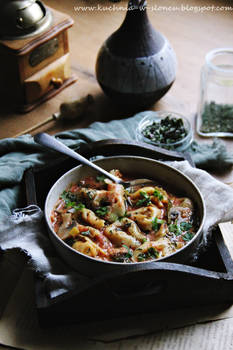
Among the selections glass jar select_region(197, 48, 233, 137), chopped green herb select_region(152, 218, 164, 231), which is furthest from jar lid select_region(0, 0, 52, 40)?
chopped green herb select_region(152, 218, 164, 231)

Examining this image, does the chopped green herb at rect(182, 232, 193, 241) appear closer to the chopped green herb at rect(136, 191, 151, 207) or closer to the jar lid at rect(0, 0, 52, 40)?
the chopped green herb at rect(136, 191, 151, 207)

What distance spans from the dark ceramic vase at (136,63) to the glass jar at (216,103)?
152 millimetres

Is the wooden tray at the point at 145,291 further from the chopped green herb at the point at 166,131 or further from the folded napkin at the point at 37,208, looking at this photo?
the chopped green herb at the point at 166,131

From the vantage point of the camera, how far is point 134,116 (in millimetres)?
2031

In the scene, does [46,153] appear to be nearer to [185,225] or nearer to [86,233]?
[86,233]

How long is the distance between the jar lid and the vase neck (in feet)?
1.08

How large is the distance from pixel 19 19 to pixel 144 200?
1011mm

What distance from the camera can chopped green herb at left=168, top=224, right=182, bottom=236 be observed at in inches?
55.1

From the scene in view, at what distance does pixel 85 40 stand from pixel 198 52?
588 mm

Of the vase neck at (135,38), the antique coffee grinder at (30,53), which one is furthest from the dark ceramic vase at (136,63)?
the antique coffee grinder at (30,53)

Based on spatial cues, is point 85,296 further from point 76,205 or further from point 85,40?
point 85,40

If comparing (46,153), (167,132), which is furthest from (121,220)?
(167,132)

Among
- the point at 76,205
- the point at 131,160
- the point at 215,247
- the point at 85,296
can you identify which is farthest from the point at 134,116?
the point at 85,296

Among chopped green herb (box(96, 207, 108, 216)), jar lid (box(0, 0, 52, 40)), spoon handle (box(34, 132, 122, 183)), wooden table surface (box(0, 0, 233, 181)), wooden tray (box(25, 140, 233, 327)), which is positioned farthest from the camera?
wooden table surface (box(0, 0, 233, 181))
